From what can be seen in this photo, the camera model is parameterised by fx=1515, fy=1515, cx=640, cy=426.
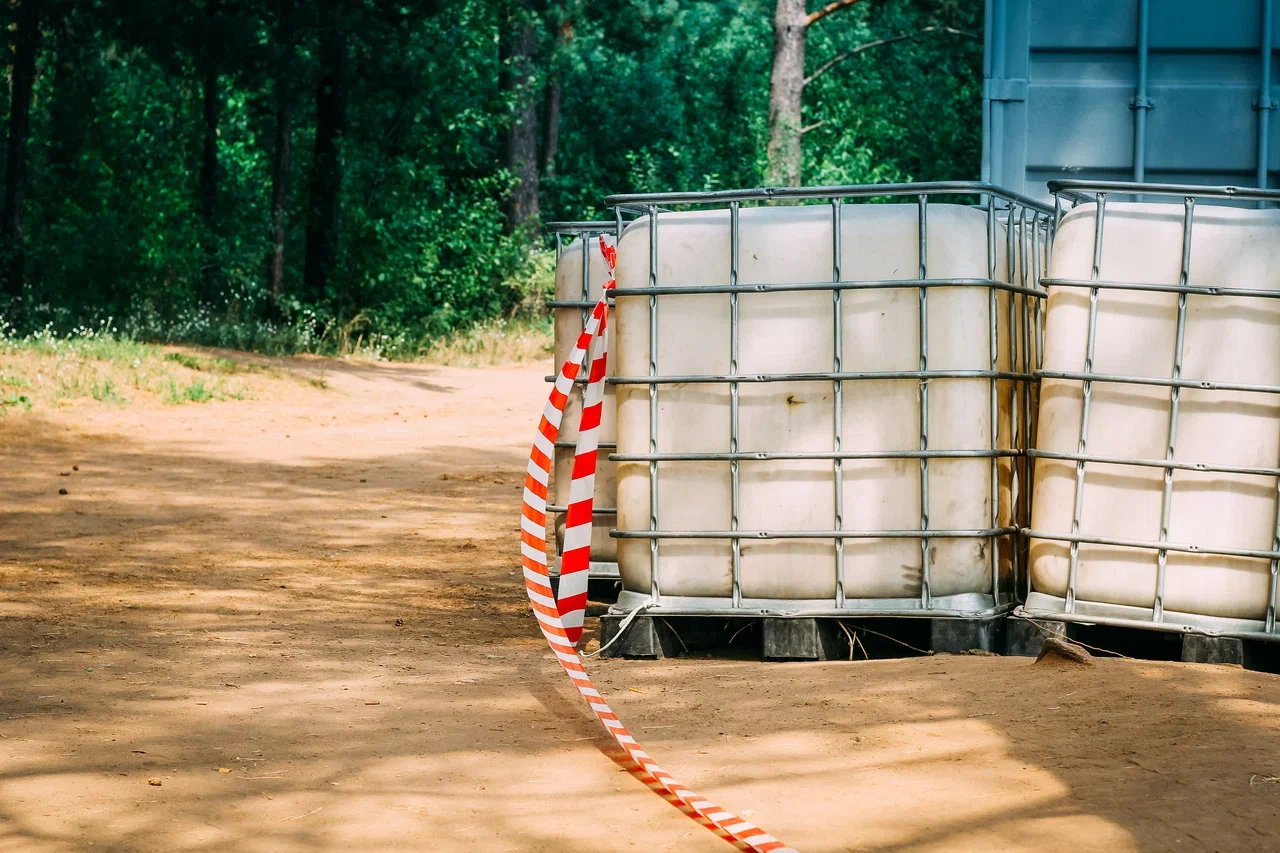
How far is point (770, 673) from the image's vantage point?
510cm

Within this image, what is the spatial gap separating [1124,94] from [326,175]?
57.8ft

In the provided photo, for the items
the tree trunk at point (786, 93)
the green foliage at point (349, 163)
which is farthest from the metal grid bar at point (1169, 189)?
the tree trunk at point (786, 93)

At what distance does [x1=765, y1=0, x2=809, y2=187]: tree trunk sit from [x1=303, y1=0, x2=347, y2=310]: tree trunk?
6646mm

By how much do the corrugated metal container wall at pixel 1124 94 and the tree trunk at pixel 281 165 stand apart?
1509cm

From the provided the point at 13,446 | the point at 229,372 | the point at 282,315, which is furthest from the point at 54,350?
the point at 282,315

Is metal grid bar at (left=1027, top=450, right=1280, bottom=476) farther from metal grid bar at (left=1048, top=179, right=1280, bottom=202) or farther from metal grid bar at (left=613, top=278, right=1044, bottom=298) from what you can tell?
metal grid bar at (left=1048, top=179, right=1280, bottom=202)

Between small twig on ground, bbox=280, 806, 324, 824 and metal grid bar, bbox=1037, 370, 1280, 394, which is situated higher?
metal grid bar, bbox=1037, 370, 1280, 394

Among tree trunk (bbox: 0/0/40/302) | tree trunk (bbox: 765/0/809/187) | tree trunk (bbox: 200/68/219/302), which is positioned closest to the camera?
tree trunk (bbox: 0/0/40/302)

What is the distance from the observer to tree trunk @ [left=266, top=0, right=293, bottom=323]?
21281 millimetres

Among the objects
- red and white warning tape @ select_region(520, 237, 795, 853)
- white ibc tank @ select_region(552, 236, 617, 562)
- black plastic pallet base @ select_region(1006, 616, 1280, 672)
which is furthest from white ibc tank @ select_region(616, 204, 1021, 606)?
white ibc tank @ select_region(552, 236, 617, 562)

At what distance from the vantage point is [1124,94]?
8195 millimetres

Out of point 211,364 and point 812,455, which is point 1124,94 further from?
point 211,364

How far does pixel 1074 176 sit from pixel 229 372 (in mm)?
11201

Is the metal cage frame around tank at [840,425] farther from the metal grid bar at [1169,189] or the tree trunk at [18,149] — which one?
the tree trunk at [18,149]
